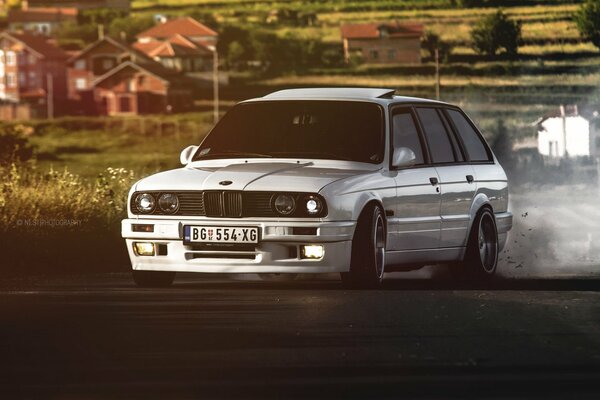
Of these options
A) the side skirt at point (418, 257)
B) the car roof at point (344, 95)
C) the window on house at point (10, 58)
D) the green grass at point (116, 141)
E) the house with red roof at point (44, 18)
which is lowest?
the green grass at point (116, 141)

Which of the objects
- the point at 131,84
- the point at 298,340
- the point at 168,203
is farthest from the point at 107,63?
the point at 298,340

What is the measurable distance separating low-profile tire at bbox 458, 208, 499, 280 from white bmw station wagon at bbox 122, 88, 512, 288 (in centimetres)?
1

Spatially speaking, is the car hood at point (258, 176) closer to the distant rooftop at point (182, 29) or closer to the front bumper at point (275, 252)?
the front bumper at point (275, 252)

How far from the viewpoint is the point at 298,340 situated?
1066cm

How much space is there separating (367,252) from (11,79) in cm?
10226

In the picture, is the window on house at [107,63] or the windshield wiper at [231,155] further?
the window on house at [107,63]

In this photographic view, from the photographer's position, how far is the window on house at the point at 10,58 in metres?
113

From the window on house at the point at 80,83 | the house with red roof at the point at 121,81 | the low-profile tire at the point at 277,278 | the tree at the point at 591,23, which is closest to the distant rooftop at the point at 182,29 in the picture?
the house with red roof at the point at 121,81

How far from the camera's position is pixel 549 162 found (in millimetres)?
61812

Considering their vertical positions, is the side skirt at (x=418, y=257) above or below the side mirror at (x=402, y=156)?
below

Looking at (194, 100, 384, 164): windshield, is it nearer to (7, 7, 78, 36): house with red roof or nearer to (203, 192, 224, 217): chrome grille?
(203, 192, 224, 217): chrome grille

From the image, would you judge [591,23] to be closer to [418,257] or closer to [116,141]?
[116,141]

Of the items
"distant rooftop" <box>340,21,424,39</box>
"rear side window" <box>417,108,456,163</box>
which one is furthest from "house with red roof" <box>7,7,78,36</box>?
"rear side window" <box>417,108,456,163</box>

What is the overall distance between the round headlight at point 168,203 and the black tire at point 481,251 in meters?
3.05
